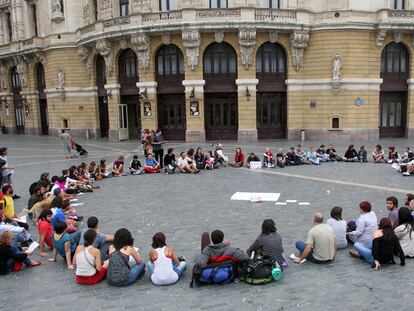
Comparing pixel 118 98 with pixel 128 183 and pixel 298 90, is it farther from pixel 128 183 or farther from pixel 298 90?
pixel 128 183

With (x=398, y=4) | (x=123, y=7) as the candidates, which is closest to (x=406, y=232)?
(x=398, y=4)

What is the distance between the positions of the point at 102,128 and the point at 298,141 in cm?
1798

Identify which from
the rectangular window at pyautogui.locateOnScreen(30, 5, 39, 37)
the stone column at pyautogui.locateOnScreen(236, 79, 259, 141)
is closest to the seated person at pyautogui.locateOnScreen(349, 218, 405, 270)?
the stone column at pyautogui.locateOnScreen(236, 79, 259, 141)

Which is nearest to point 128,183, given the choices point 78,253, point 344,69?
point 78,253

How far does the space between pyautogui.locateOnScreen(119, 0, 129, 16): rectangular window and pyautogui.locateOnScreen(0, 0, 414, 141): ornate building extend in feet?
0.27

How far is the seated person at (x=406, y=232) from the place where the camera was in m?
8.14

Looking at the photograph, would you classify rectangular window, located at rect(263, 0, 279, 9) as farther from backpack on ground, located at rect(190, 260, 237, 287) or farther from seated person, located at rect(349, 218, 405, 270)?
backpack on ground, located at rect(190, 260, 237, 287)

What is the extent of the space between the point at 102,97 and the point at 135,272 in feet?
103

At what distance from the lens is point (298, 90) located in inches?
1236

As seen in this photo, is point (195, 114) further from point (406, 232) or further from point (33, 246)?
point (406, 232)

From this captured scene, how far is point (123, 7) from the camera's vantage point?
3322 cm

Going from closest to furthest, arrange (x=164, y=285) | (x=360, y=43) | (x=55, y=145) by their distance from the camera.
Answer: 1. (x=164, y=285)
2. (x=360, y=43)
3. (x=55, y=145)

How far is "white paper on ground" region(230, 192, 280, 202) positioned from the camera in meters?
13.5

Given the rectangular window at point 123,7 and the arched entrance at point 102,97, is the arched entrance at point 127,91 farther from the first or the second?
the rectangular window at point 123,7
